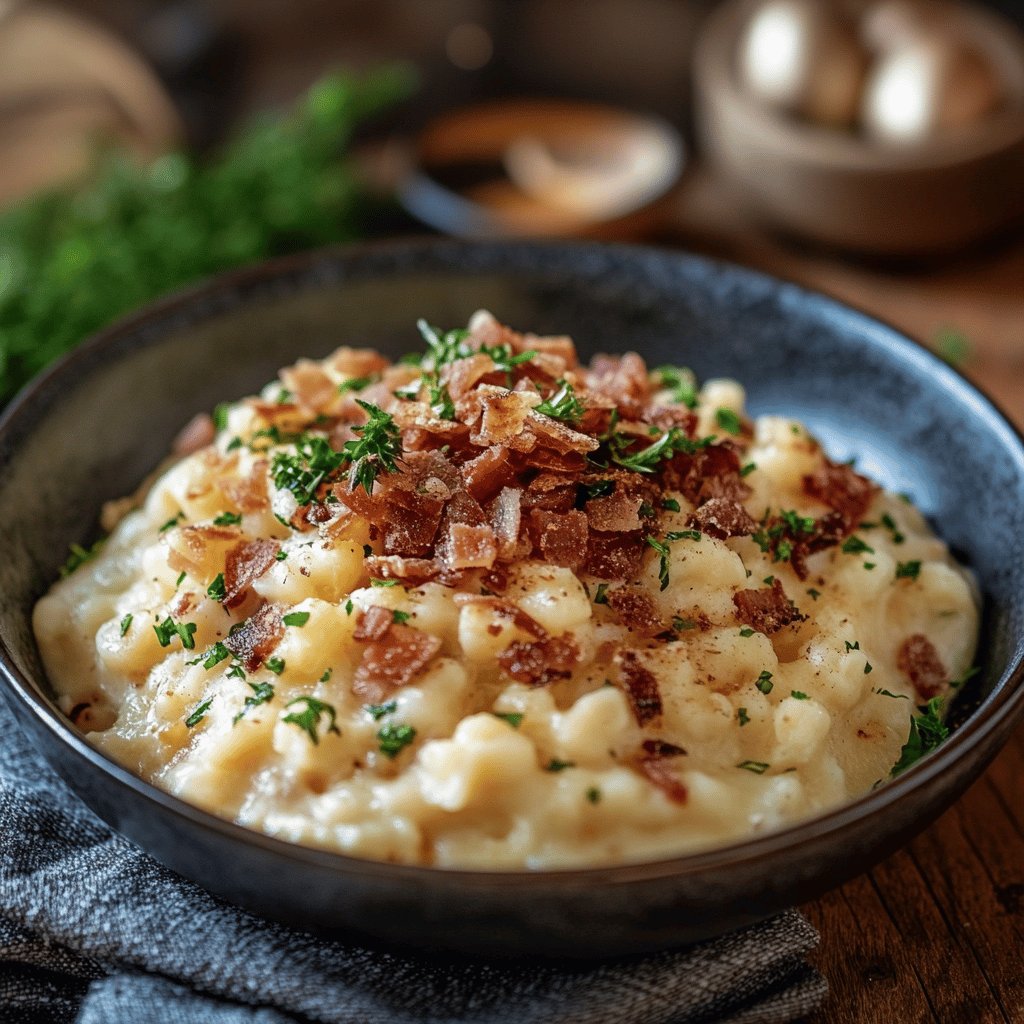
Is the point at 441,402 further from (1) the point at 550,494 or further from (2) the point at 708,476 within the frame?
(2) the point at 708,476

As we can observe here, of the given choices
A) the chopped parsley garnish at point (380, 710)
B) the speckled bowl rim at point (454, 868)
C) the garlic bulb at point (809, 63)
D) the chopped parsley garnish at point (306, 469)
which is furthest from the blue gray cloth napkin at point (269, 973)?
the garlic bulb at point (809, 63)

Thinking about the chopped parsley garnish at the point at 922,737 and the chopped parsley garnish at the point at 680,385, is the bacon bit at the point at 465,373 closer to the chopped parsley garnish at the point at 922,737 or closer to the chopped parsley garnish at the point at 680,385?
the chopped parsley garnish at the point at 680,385

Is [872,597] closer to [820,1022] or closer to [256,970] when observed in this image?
[820,1022]

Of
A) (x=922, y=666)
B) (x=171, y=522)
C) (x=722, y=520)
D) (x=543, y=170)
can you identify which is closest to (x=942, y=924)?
(x=922, y=666)

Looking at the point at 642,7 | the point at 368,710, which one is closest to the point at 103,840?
the point at 368,710

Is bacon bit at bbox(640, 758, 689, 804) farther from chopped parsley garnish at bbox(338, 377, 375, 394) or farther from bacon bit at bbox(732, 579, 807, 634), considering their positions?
chopped parsley garnish at bbox(338, 377, 375, 394)

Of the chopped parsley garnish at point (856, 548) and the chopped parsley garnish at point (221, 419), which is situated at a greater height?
the chopped parsley garnish at point (856, 548)

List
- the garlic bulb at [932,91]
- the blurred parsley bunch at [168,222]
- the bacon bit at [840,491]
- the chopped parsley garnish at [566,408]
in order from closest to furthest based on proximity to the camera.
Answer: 1. the chopped parsley garnish at [566,408]
2. the bacon bit at [840,491]
3. the blurred parsley bunch at [168,222]
4. the garlic bulb at [932,91]
